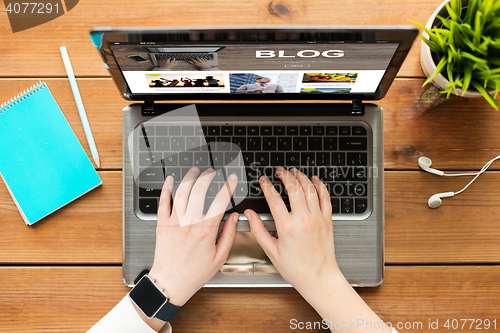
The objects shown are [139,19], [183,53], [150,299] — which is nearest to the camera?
[183,53]

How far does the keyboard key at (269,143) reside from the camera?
635 mm

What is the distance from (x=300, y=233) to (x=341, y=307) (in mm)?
156

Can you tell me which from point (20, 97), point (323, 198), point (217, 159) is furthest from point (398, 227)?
point (20, 97)

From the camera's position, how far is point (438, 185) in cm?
68

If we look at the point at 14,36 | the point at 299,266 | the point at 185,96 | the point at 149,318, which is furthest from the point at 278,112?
the point at 14,36

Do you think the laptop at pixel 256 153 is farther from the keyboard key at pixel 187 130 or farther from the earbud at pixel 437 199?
the earbud at pixel 437 199

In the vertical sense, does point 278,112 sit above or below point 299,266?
above

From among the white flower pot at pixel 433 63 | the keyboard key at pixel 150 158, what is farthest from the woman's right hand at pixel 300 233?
the white flower pot at pixel 433 63

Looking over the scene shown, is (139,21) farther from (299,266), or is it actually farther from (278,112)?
(299,266)

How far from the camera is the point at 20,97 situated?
677 millimetres

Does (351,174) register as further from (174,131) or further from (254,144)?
(174,131)

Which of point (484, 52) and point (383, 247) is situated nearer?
point (484, 52)

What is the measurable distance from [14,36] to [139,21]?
0.94ft

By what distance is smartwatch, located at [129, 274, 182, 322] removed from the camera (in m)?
0.60
